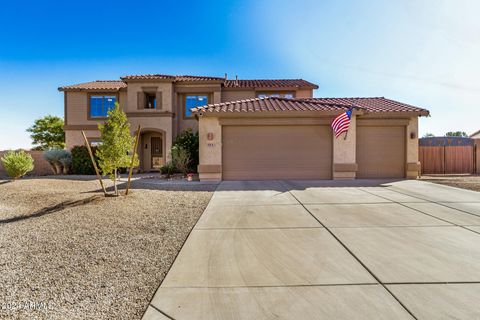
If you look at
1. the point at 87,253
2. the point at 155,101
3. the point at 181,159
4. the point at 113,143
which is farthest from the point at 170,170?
the point at 87,253

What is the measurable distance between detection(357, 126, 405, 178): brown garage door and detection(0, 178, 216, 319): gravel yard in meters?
9.13

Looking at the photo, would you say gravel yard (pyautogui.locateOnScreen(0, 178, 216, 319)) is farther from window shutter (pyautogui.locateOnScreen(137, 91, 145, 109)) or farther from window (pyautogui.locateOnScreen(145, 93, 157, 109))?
window (pyautogui.locateOnScreen(145, 93, 157, 109))

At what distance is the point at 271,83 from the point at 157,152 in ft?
37.4

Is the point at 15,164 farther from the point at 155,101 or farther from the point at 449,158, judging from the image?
the point at 449,158

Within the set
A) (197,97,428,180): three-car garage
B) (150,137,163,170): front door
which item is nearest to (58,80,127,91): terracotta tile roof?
Answer: (150,137,163,170): front door

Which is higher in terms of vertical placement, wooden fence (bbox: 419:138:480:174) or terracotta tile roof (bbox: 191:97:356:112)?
terracotta tile roof (bbox: 191:97:356:112)

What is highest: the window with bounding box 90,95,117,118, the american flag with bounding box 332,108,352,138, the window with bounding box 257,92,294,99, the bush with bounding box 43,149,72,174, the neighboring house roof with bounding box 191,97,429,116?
the window with bounding box 257,92,294,99

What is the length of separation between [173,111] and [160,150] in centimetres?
335

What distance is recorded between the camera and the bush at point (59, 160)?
15.2 meters

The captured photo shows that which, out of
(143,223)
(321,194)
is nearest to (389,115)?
(321,194)

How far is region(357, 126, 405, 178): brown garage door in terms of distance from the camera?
478 inches

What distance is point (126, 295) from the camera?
266 cm

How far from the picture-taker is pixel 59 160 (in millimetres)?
15305

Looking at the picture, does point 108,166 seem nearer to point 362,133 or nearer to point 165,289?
point 165,289
